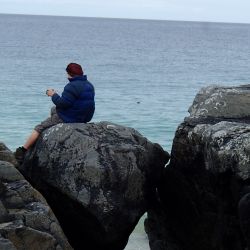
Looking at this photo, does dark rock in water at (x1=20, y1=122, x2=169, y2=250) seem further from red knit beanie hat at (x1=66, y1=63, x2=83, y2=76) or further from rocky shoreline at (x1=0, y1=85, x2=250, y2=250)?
red knit beanie hat at (x1=66, y1=63, x2=83, y2=76)

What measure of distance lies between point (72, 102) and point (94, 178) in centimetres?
155

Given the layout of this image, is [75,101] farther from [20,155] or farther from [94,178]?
[94,178]

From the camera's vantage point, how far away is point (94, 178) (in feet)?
27.2

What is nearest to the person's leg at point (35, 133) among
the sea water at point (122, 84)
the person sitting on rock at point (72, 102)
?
the person sitting on rock at point (72, 102)

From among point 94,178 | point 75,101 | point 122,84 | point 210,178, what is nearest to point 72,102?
point 75,101

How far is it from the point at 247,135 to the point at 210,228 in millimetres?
1435

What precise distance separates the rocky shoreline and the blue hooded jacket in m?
0.62

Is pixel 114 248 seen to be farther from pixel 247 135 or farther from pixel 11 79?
pixel 11 79

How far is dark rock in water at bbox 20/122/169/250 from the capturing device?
828 cm

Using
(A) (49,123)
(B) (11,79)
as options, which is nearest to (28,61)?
(B) (11,79)

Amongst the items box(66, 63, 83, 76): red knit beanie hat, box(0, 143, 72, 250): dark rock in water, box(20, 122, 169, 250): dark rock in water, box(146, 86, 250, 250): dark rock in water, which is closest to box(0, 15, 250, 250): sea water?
box(146, 86, 250, 250): dark rock in water

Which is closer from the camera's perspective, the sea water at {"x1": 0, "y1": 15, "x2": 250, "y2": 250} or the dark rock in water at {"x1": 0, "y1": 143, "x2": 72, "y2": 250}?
the dark rock in water at {"x1": 0, "y1": 143, "x2": 72, "y2": 250}

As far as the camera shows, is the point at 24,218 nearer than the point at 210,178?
Yes

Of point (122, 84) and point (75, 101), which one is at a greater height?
point (75, 101)
